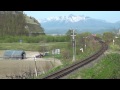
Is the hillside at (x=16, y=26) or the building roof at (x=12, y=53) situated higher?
the hillside at (x=16, y=26)

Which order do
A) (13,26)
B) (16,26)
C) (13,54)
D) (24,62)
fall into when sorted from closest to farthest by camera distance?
(16,26) → (13,26) → (13,54) → (24,62)

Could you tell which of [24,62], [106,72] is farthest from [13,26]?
[106,72]

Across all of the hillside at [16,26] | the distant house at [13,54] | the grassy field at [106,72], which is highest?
the hillside at [16,26]

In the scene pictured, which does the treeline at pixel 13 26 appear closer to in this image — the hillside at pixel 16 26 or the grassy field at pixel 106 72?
the hillside at pixel 16 26

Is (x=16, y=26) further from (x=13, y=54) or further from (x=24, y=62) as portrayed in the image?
(x=24, y=62)

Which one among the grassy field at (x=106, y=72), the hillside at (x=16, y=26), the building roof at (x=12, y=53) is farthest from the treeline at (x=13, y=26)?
the grassy field at (x=106, y=72)

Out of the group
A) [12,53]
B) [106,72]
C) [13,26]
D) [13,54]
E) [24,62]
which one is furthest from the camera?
[24,62]

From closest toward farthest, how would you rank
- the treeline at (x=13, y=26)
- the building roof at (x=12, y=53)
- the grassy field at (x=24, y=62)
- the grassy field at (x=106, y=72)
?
the grassy field at (x=106, y=72), the treeline at (x=13, y=26), the grassy field at (x=24, y=62), the building roof at (x=12, y=53)

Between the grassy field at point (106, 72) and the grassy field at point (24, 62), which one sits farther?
the grassy field at point (24, 62)

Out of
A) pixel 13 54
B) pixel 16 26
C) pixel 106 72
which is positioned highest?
pixel 16 26

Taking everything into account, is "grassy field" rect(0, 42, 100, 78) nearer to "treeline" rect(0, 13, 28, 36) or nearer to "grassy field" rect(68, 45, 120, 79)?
"treeline" rect(0, 13, 28, 36)

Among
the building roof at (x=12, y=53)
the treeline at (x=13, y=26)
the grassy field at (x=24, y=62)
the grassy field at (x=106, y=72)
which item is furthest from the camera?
the building roof at (x=12, y=53)

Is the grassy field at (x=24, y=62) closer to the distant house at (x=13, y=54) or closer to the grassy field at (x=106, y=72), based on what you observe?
the distant house at (x=13, y=54)
